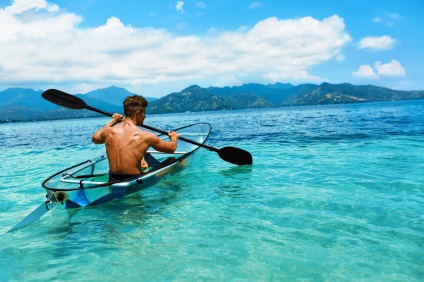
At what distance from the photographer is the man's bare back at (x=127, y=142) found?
24.3 feet

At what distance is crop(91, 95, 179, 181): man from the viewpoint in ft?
24.3

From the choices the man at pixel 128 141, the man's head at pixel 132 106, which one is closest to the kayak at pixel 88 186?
the man at pixel 128 141

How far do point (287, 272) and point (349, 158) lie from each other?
1134 cm

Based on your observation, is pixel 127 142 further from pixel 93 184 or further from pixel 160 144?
pixel 93 184

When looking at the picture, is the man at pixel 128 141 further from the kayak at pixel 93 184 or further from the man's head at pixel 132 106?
the kayak at pixel 93 184

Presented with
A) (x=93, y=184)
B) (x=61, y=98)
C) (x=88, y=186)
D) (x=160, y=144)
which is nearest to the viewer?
(x=88, y=186)

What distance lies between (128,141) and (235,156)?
6616mm

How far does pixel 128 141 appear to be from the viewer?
7418mm

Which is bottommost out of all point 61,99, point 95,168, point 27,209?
point 27,209

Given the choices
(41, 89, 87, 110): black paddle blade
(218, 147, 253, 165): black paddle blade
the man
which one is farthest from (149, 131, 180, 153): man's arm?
(41, 89, 87, 110): black paddle blade

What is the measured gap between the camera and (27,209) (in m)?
9.15

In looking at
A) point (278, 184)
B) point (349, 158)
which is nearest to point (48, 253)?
point (278, 184)

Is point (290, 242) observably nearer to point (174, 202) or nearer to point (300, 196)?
point (300, 196)

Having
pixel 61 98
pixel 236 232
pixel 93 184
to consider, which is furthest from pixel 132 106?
pixel 61 98
